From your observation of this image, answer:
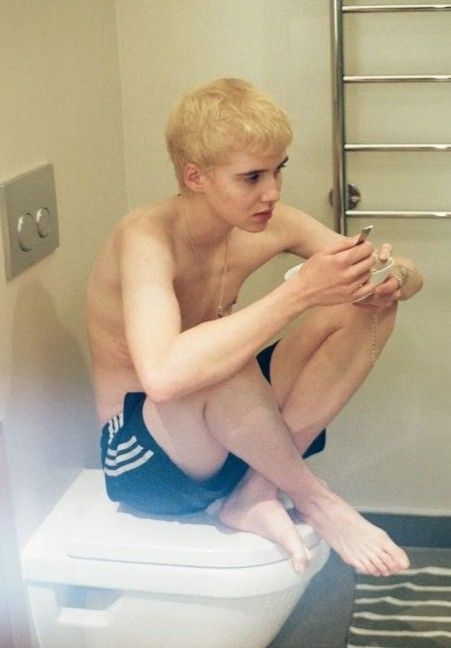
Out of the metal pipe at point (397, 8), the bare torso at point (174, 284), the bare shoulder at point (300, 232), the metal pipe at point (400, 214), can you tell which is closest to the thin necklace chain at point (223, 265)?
the bare torso at point (174, 284)

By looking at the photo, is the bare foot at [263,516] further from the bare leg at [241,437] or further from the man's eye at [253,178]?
Answer: the man's eye at [253,178]

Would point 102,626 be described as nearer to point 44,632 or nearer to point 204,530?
point 44,632

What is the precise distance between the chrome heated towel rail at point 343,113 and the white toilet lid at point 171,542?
67 cm

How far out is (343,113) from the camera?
1962mm

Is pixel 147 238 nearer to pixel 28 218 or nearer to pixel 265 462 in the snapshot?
pixel 28 218

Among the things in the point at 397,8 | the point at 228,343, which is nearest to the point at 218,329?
the point at 228,343

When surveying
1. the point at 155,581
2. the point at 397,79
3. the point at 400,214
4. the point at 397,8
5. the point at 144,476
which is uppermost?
the point at 397,8

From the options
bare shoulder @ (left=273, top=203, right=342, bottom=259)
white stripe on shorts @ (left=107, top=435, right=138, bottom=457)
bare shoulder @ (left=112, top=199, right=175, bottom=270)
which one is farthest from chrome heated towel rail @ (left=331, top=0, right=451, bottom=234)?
white stripe on shorts @ (left=107, top=435, right=138, bottom=457)

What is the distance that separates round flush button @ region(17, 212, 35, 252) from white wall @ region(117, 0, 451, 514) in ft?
1.82

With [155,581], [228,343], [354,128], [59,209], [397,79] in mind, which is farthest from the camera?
[354,128]

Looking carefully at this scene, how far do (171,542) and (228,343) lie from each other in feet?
1.09

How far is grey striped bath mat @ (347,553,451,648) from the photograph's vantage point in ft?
6.37

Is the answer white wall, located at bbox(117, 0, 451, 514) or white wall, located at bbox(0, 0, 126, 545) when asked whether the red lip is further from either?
→ white wall, located at bbox(117, 0, 451, 514)

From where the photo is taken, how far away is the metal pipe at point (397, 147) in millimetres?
1977
